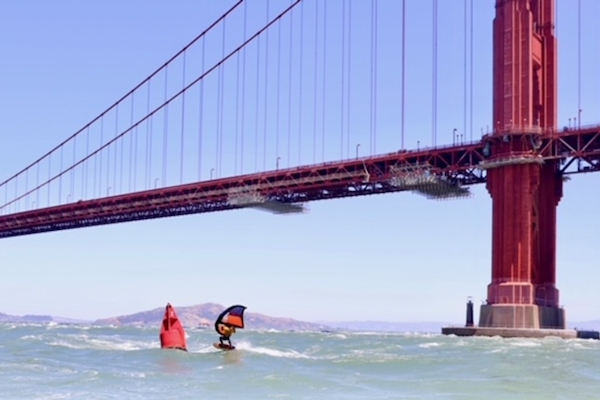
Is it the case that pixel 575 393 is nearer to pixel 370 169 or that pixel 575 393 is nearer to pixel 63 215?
pixel 370 169

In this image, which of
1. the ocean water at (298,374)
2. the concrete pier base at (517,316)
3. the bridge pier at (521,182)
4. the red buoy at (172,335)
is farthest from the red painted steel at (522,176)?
the red buoy at (172,335)

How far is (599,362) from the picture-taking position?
3058cm

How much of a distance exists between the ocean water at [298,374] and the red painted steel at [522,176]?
876 inches

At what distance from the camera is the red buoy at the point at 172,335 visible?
3584 cm

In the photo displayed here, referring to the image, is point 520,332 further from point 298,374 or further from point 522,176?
point 298,374

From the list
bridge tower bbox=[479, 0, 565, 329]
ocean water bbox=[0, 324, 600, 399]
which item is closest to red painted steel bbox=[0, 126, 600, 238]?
bridge tower bbox=[479, 0, 565, 329]

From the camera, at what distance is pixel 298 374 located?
25.1 metres

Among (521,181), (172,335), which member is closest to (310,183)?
(521,181)

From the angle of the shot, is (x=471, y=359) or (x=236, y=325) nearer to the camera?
(x=471, y=359)

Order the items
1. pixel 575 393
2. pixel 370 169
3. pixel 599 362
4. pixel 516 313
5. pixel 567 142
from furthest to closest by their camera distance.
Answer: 1. pixel 370 169
2. pixel 567 142
3. pixel 516 313
4. pixel 599 362
5. pixel 575 393

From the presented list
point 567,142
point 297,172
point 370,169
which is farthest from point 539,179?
point 297,172

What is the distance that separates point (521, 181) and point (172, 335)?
92.2 feet

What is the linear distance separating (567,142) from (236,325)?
29971mm

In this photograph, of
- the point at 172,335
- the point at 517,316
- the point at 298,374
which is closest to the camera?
the point at 298,374
